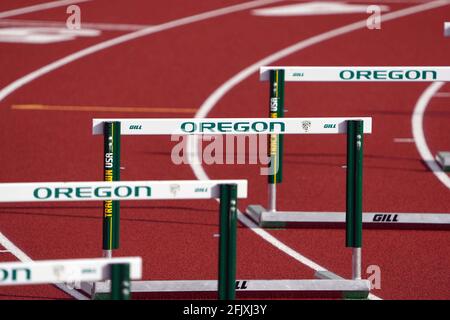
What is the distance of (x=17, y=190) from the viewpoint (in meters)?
7.24

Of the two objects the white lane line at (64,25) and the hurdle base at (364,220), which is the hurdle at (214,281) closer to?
the hurdle base at (364,220)

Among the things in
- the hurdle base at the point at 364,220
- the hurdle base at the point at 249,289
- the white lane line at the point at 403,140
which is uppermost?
the white lane line at the point at 403,140

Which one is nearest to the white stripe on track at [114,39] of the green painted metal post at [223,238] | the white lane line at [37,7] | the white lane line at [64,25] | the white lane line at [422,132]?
the white lane line at [37,7]

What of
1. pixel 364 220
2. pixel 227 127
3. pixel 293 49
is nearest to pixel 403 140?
pixel 364 220

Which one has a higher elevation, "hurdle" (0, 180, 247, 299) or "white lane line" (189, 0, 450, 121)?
"white lane line" (189, 0, 450, 121)

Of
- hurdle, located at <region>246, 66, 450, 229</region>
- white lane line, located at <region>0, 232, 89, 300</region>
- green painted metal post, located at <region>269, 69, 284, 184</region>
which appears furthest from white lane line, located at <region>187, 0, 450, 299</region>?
white lane line, located at <region>0, 232, 89, 300</region>

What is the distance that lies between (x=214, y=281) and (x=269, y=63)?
28.6 feet

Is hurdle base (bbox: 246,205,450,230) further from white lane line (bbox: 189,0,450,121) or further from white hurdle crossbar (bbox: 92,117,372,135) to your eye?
white lane line (bbox: 189,0,450,121)

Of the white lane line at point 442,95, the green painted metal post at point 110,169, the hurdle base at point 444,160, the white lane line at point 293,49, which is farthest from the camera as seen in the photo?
the white lane line at point 442,95

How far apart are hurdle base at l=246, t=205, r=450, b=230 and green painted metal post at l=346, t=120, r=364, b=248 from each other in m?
1.68

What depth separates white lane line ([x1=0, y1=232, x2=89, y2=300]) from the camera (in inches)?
366

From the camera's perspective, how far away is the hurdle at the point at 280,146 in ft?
35.7

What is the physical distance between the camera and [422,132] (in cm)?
1464

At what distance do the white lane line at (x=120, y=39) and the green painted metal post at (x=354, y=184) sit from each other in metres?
7.13
